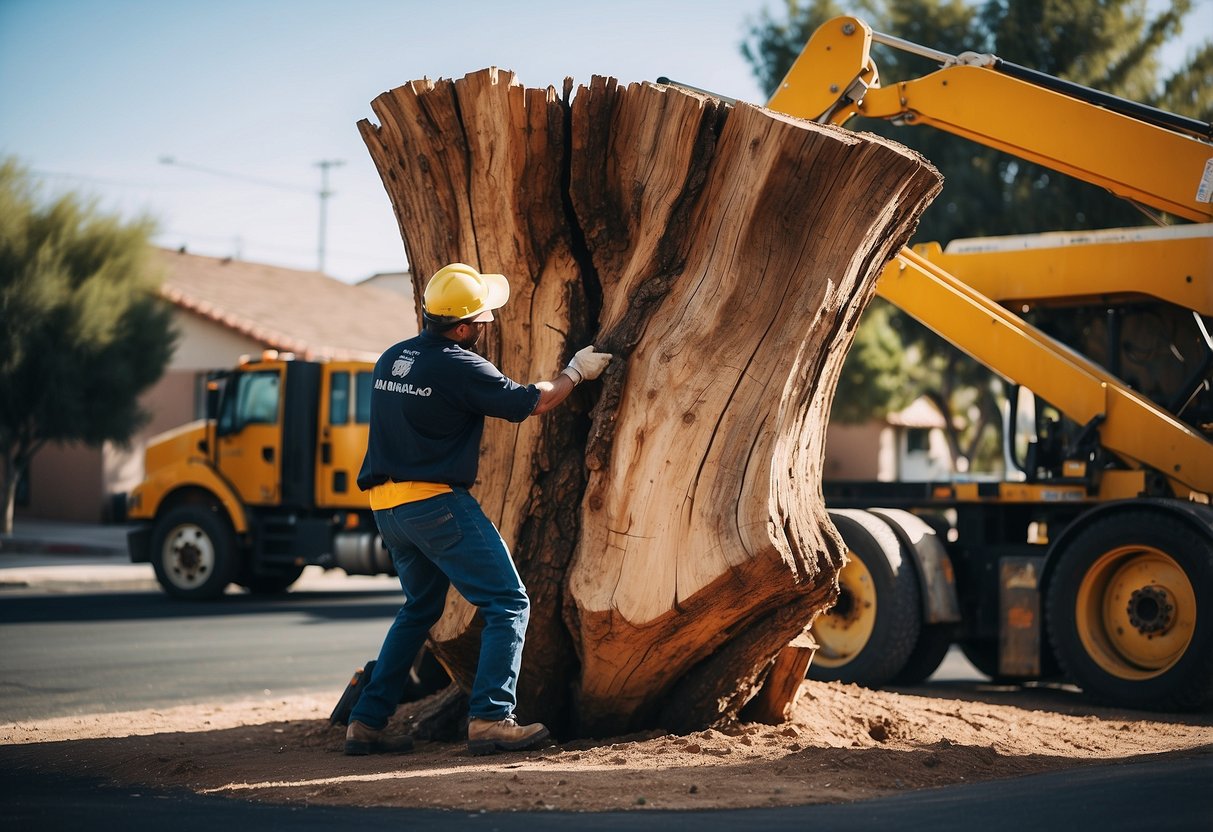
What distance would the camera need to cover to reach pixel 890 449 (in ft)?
137

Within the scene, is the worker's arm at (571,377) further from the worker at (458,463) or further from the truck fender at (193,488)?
the truck fender at (193,488)

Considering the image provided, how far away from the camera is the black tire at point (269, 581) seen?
1692 cm

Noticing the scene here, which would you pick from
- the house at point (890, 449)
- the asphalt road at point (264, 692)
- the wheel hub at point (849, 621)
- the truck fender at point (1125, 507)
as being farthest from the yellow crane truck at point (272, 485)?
the house at point (890, 449)

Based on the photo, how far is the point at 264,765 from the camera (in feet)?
19.7

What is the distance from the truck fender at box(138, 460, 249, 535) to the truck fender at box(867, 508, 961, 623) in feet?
28.8

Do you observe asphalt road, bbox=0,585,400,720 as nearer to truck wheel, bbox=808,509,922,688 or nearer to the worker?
the worker

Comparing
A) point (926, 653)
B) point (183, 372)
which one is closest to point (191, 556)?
point (926, 653)

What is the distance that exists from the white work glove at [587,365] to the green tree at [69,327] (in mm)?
17875

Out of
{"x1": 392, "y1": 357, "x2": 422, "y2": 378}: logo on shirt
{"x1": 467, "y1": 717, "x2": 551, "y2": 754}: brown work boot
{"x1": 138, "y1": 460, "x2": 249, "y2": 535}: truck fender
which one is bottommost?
{"x1": 467, "y1": 717, "x2": 551, "y2": 754}: brown work boot


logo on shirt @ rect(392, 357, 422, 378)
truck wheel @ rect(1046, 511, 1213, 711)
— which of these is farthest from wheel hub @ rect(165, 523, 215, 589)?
logo on shirt @ rect(392, 357, 422, 378)

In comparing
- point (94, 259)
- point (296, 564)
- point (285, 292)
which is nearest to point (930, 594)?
point (296, 564)

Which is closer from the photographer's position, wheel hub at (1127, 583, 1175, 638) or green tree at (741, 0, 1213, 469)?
wheel hub at (1127, 583, 1175, 638)

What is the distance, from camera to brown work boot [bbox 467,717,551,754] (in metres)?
5.77

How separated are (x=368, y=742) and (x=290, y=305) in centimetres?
2673
